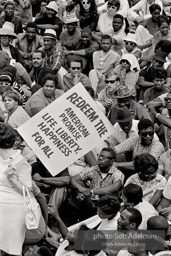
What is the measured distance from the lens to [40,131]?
33.2 feet

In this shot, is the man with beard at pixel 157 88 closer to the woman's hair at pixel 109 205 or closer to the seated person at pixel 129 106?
the seated person at pixel 129 106

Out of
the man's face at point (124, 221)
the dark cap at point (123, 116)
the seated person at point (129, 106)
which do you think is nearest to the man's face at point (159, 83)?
the seated person at point (129, 106)

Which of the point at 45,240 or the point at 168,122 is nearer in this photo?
the point at 45,240

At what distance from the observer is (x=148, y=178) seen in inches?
389

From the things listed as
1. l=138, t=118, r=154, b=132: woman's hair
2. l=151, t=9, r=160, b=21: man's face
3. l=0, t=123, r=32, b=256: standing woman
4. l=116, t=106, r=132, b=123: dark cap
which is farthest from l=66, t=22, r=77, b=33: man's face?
l=0, t=123, r=32, b=256: standing woman

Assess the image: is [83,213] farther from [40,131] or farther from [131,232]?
[131,232]

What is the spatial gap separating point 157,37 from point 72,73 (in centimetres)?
218

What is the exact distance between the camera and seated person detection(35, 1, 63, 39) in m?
15.7

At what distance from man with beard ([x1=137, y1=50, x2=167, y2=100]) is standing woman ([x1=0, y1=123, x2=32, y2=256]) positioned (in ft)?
15.0

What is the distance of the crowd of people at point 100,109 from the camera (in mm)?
8789

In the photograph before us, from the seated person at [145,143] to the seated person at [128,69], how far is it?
7.82 ft

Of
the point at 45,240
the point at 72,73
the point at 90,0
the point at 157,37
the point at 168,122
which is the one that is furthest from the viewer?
the point at 90,0

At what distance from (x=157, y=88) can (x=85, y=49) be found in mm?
2295

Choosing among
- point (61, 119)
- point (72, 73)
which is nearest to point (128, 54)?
point (72, 73)
